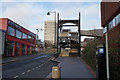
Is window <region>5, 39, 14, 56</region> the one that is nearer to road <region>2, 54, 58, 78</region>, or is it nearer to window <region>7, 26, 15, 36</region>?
window <region>7, 26, 15, 36</region>

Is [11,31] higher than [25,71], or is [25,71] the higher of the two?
[11,31]

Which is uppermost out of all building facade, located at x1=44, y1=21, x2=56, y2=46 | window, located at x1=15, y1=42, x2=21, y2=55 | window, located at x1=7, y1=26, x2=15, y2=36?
building facade, located at x1=44, y1=21, x2=56, y2=46

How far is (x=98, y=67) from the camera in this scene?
6.95 meters

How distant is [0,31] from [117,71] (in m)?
Result: 26.8

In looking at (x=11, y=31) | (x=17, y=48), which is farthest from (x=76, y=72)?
(x=17, y=48)

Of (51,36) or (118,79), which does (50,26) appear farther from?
(118,79)

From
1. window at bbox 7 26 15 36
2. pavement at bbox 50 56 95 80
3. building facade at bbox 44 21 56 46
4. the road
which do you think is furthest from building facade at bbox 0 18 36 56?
building facade at bbox 44 21 56 46

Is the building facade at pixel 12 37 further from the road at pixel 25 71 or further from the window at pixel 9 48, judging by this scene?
the road at pixel 25 71

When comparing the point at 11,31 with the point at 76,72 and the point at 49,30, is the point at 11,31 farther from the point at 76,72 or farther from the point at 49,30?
the point at 49,30

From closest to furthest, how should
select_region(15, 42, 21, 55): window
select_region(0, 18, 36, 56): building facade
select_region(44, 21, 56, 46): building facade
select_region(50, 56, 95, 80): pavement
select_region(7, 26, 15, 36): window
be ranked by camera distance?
select_region(50, 56, 95, 80): pavement < select_region(0, 18, 36, 56): building facade < select_region(7, 26, 15, 36): window < select_region(15, 42, 21, 55): window < select_region(44, 21, 56, 46): building facade

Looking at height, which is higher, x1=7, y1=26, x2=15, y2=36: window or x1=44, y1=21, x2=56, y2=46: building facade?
x1=44, y1=21, x2=56, y2=46: building facade

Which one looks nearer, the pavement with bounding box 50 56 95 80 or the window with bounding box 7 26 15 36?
the pavement with bounding box 50 56 95 80

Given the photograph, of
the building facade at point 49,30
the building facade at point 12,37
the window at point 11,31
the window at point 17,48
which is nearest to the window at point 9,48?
the building facade at point 12,37

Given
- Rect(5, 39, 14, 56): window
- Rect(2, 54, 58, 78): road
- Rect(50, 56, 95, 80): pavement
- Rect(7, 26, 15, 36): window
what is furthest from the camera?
Rect(7, 26, 15, 36): window
